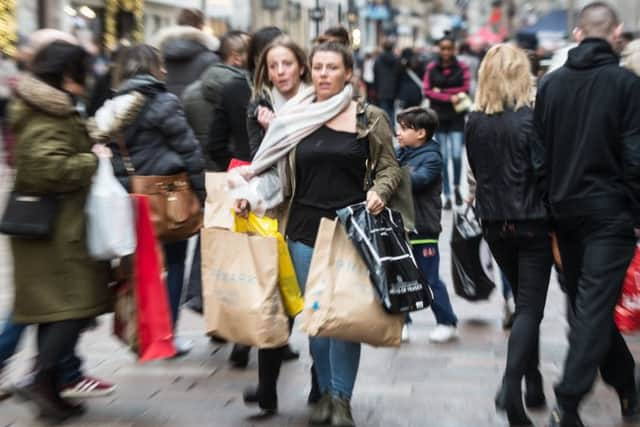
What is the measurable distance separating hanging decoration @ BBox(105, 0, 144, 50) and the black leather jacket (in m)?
22.8

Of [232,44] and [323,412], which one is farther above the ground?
[232,44]

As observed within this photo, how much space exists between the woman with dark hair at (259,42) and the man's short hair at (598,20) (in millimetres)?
1827

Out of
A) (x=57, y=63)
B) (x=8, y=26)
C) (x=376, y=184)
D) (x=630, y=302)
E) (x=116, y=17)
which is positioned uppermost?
(x=116, y=17)

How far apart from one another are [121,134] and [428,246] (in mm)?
2107

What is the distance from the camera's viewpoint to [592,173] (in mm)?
4910

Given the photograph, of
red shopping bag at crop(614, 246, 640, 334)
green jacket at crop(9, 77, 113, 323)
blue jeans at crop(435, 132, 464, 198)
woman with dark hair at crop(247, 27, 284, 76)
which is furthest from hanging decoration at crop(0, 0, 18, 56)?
red shopping bag at crop(614, 246, 640, 334)

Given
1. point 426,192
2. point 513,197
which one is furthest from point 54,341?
point 426,192

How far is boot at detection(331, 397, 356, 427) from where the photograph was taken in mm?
5168

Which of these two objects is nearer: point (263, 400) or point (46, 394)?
point (46, 394)

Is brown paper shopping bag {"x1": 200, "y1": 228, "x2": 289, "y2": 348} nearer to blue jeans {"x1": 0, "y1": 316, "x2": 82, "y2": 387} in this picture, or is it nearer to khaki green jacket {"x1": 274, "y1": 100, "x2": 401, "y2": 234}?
khaki green jacket {"x1": 274, "y1": 100, "x2": 401, "y2": 234}

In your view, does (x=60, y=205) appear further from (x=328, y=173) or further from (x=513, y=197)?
(x=513, y=197)

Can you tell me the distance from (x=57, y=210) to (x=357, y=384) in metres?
1.90

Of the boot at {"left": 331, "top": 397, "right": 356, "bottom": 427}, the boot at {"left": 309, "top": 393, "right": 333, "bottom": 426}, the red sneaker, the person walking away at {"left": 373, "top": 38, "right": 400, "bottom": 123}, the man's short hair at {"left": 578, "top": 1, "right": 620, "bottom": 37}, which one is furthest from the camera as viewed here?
the person walking away at {"left": 373, "top": 38, "right": 400, "bottom": 123}

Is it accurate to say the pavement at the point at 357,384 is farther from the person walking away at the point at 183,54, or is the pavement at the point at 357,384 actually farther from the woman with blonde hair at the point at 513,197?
the person walking away at the point at 183,54
